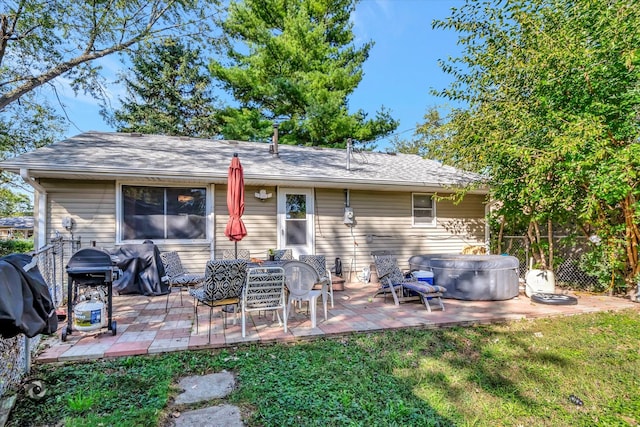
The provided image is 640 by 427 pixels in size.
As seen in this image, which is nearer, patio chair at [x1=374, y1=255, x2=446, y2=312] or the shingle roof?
patio chair at [x1=374, y1=255, x2=446, y2=312]

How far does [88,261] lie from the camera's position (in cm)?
399

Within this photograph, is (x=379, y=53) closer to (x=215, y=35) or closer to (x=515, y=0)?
(x=215, y=35)

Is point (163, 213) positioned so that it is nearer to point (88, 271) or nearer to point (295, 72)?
point (88, 271)

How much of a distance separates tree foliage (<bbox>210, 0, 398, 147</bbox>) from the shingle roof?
475 centimetres

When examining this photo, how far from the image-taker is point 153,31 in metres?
11.8

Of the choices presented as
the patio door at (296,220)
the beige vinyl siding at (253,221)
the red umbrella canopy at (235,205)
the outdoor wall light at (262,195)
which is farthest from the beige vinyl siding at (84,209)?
the patio door at (296,220)

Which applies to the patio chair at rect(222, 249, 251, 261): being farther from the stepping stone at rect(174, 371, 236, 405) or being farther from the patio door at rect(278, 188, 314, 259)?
the stepping stone at rect(174, 371, 236, 405)

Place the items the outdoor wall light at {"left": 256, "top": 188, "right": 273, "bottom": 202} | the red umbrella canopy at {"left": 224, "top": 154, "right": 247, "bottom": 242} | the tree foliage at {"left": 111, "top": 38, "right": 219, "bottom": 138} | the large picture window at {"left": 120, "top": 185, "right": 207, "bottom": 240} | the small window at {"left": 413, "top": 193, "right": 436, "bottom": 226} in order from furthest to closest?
the tree foliage at {"left": 111, "top": 38, "right": 219, "bottom": 138} < the small window at {"left": 413, "top": 193, "right": 436, "bottom": 226} < the outdoor wall light at {"left": 256, "top": 188, "right": 273, "bottom": 202} < the large picture window at {"left": 120, "top": 185, "right": 207, "bottom": 240} < the red umbrella canopy at {"left": 224, "top": 154, "right": 247, "bottom": 242}

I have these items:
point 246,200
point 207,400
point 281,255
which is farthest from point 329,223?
point 207,400

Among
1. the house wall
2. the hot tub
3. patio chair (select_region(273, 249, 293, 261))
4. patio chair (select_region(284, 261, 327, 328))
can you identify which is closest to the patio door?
the house wall

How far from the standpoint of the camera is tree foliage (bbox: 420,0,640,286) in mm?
5305

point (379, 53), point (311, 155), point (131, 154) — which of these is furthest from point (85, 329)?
point (379, 53)

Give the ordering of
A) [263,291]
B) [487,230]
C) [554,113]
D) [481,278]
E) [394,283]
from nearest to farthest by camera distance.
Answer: [263,291], [554,113], [394,283], [481,278], [487,230]

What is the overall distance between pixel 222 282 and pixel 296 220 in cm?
410
